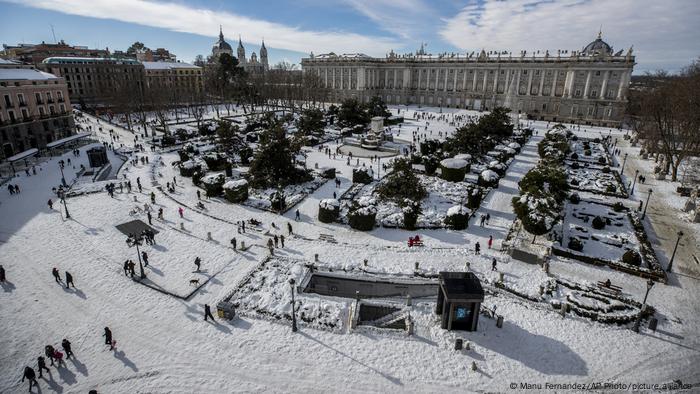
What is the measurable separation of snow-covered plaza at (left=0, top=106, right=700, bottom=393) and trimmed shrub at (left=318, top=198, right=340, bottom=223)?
70cm

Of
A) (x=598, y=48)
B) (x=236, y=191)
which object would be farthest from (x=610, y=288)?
(x=598, y=48)

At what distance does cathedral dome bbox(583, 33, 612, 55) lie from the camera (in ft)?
263

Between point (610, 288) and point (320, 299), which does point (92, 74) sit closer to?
point (320, 299)

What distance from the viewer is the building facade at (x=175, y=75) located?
10256 cm

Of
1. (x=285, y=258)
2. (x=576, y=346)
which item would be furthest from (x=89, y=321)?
(x=576, y=346)

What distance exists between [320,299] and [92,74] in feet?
340

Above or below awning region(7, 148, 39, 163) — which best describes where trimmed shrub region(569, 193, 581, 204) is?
below

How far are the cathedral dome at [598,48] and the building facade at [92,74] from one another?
10558cm

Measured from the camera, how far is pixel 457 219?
27703 mm

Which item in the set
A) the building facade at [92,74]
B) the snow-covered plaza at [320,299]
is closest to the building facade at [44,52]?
the building facade at [92,74]

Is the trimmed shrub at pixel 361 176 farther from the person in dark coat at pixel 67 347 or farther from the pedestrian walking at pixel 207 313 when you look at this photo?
the person in dark coat at pixel 67 347

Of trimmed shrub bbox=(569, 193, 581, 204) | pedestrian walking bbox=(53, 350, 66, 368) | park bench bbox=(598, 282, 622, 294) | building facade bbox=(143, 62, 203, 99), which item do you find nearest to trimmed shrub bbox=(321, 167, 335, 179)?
trimmed shrub bbox=(569, 193, 581, 204)

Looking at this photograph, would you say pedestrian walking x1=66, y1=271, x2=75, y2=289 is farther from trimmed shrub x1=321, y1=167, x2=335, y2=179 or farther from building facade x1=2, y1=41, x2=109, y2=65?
building facade x1=2, y1=41, x2=109, y2=65

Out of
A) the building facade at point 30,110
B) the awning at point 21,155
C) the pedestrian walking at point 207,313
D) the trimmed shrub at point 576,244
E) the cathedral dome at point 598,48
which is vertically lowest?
the pedestrian walking at point 207,313
